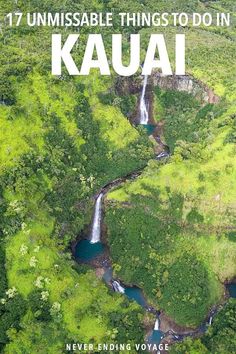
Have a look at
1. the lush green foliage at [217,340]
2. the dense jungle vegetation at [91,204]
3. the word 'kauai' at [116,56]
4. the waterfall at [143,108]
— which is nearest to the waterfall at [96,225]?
the dense jungle vegetation at [91,204]

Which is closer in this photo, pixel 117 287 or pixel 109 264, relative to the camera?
pixel 117 287

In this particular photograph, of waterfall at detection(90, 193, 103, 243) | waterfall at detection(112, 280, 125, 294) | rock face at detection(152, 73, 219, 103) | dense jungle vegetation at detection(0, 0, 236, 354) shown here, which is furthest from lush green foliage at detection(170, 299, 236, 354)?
rock face at detection(152, 73, 219, 103)

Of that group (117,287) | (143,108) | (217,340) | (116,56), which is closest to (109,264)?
(117,287)

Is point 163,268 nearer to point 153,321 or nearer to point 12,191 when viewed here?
point 153,321

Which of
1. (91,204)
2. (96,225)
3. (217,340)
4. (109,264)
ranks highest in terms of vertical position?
(91,204)

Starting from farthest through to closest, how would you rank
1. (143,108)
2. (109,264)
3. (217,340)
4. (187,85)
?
(143,108) → (187,85) → (109,264) → (217,340)

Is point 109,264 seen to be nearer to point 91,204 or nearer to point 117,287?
point 117,287

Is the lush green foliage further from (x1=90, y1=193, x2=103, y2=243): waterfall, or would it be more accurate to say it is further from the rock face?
the rock face
